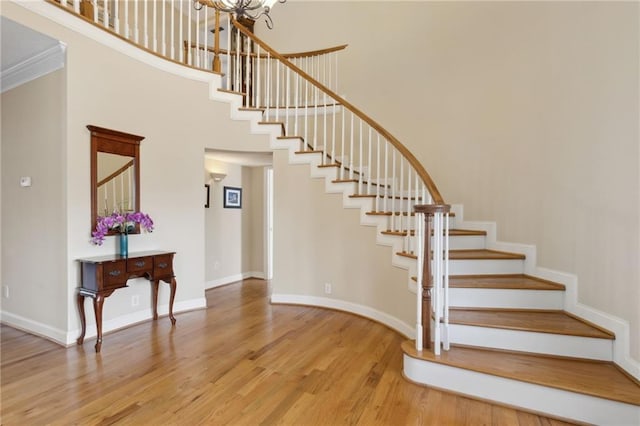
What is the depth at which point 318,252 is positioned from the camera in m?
4.09

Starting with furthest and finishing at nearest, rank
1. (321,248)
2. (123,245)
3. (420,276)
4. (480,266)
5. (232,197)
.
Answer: (232,197), (321,248), (123,245), (480,266), (420,276)

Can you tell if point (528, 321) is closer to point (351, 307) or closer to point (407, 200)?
point (407, 200)

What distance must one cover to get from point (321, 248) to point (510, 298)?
83.0 inches

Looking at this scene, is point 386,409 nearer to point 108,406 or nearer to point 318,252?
point 108,406

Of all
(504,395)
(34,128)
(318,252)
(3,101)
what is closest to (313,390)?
(504,395)

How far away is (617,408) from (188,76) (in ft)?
15.3

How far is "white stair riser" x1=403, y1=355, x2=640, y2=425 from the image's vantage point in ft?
5.83

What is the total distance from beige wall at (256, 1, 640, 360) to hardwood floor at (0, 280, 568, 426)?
1.46m

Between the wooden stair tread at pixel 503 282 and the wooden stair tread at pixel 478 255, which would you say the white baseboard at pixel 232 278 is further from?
the wooden stair tread at pixel 503 282

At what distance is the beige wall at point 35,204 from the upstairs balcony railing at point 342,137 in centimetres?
99

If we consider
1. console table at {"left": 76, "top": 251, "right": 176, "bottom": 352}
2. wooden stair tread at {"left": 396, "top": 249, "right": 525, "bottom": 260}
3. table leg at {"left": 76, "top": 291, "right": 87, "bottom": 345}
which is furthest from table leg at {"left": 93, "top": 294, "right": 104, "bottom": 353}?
wooden stair tread at {"left": 396, "top": 249, "right": 525, "bottom": 260}

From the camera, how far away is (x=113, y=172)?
3.26 metres

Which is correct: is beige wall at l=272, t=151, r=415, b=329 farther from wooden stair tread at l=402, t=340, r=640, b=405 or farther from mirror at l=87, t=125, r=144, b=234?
mirror at l=87, t=125, r=144, b=234

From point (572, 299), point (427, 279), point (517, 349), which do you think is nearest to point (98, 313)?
point (427, 279)
